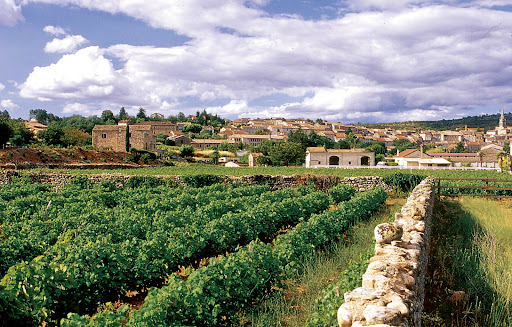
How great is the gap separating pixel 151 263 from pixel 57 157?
46765mm

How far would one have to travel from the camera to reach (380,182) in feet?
93.2

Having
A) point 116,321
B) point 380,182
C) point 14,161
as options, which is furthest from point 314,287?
point 14,161

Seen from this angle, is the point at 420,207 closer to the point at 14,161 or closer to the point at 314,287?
the point at 314,287

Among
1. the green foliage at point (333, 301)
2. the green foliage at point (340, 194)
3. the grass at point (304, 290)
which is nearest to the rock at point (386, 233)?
the green foliage at point (333, 301)

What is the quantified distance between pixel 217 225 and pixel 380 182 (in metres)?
20.2

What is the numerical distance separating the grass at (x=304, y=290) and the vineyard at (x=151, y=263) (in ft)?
0.87

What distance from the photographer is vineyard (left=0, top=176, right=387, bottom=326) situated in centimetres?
598

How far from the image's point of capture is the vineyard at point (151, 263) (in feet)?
19.6

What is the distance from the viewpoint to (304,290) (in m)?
7.90

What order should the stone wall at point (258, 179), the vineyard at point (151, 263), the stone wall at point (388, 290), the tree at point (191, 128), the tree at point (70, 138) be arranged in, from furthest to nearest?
the tree at point (191, 128) < the tree at point (70, 138) < the stone wall at point (258, 179) < the vineyard at point (151, 263) < the stone wall at point (388, 290)

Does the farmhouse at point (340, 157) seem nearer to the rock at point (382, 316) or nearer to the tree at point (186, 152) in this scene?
the tree at point (186, 152)

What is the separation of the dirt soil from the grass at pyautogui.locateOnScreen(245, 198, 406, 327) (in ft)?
126

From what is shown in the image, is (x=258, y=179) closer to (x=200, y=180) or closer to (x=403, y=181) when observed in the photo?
(x=200, y=180)

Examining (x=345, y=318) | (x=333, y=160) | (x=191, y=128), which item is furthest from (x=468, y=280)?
(x=191, y=128)
